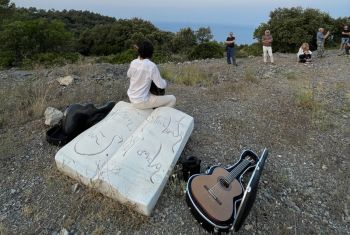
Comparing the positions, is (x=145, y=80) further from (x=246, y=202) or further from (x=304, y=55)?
(x=304, y=55)

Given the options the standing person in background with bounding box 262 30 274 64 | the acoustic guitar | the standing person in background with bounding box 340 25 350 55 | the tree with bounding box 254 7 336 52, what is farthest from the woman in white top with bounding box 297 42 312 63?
the acoustic guitar

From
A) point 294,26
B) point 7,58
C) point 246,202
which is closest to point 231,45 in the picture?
point 246,202

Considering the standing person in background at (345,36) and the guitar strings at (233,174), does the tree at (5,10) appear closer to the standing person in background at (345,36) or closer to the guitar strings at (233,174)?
the standing person in background at (345,36)

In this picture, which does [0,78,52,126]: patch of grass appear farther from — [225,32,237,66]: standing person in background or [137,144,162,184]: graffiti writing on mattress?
[225,32,237,66]: standing person in background

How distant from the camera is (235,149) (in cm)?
548

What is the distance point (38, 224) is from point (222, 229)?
6.11 feet

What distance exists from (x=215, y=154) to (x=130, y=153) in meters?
1.34

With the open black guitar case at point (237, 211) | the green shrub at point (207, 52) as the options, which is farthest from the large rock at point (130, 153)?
the green shrub at point (207, 52)

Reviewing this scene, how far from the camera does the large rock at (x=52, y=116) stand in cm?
576

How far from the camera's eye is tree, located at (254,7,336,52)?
69.9 feet

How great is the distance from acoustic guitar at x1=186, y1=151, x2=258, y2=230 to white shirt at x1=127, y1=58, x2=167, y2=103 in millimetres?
1550

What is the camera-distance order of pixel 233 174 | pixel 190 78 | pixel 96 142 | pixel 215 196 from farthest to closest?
pixel 190 78 → pixel 96 142 → pixel 233 174 → pixel 215 196

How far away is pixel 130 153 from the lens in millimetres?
4441

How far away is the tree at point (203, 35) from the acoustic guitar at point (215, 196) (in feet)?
73.9
